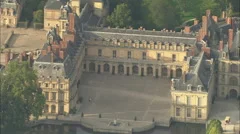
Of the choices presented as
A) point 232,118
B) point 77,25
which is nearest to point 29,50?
point 77,25

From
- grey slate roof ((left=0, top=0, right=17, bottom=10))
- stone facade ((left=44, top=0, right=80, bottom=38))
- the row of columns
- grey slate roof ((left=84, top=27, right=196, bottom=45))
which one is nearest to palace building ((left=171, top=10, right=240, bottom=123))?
grey slate roof ((left=84, top=27, right=196, bottom=45))

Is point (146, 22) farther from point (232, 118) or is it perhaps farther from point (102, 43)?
point (232, 118)

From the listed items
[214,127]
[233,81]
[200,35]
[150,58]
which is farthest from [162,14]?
[214,127]

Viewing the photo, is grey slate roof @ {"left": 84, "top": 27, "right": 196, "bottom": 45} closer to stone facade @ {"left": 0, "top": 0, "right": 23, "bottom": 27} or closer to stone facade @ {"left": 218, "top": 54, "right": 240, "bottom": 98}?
stone facade @ {"left": 218, "top": 54, "right": 240, "bottom": 98}

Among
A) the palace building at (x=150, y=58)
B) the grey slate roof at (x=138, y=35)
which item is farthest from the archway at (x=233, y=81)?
the grey slate roof at (x=138, y=35)

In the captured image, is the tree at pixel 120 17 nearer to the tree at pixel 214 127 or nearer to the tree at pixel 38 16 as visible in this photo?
the tree at pixel 38 16

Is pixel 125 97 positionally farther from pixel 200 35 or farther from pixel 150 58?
pixel 200 35
